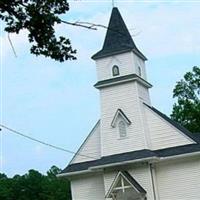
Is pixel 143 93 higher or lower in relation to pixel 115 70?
lower

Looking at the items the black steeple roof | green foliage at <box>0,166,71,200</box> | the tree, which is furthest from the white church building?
green foliage at <box>0,166,71,200</box>

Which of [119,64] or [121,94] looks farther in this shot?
[119,64]

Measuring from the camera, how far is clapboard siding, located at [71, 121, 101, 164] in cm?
3000

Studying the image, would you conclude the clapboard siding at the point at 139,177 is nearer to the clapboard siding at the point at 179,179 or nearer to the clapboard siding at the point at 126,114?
the clapboard siding at the point at 179,179

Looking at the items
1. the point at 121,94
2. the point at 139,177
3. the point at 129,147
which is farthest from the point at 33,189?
the point at 139,177

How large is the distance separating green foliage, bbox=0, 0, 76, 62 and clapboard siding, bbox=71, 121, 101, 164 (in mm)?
20693

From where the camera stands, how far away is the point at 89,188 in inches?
1153

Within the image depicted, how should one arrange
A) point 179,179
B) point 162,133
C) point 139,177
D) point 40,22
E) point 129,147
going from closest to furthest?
point 40,22
point 179,179
point 139,177
point 129,147
point 162,133

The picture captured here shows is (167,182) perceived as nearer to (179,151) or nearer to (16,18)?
(179,151)

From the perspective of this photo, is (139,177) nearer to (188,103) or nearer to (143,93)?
(143,93)

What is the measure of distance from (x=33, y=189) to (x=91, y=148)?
43.1m

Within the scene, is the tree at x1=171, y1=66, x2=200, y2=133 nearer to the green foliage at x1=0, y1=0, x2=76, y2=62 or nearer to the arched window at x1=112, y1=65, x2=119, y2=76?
the arched window at x1=112, y1=65, x2=119, y2=76

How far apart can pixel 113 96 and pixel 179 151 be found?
4472 millimetres

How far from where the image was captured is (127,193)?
90.1 feet
